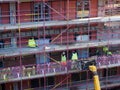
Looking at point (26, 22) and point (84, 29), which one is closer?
point (26, 22)

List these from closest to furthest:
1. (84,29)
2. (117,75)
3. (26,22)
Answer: (26,22), (84,29), (117,75)

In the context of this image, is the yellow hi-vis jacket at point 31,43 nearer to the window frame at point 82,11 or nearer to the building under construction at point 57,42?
the building under construction at point 57,42

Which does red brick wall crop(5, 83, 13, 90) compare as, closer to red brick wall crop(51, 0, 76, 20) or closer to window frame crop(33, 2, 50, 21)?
window frame crop(33, 2, 50, 21)

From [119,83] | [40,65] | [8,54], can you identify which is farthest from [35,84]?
[119,83]

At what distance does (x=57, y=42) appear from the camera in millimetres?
22281

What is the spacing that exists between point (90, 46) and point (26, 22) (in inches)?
155

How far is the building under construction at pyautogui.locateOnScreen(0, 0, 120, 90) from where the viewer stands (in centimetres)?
2066

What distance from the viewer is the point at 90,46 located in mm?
21891

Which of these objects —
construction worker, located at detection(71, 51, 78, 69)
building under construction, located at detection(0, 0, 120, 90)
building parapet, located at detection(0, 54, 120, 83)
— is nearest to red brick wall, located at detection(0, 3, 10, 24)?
building under construction, located at detection(0, 0, 120, 90)

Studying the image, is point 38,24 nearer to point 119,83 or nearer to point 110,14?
point 110,14

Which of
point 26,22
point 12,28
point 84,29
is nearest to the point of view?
point 12,28

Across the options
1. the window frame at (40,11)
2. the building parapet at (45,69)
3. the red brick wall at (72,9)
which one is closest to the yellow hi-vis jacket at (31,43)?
the building parapet at (45,69)

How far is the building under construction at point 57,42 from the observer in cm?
2066

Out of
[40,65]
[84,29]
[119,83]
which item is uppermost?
[84,29]
